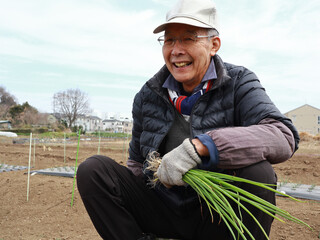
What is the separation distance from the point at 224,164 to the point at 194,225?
1.65 feet

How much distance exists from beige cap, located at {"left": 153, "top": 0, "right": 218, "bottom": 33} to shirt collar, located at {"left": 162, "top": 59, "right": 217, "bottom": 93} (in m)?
0.22

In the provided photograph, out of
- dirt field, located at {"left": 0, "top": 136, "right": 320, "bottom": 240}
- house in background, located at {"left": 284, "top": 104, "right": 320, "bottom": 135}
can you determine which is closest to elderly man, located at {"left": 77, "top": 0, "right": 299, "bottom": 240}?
dirt field, located at {"left": 0, "top": 136, "right": 320, "bottom": 240}

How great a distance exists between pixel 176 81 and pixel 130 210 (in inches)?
30.1

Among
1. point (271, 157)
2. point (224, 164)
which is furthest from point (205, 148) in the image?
point (271, 157)

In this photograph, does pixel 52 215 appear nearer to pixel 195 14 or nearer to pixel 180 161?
pixel 180 161

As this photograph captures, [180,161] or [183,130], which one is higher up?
[183,130]

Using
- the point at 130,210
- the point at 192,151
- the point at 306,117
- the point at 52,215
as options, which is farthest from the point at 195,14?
the point at 306,117

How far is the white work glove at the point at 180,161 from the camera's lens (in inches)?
41.5

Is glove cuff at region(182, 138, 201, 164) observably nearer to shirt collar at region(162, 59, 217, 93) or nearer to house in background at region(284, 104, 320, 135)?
shirt collar at region(162, 59, 217, 93)

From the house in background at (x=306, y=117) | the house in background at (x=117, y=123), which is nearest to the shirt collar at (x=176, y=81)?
the house in background at (x=306, y=117)

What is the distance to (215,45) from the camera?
148 centimetres

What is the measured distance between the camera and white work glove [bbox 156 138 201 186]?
1055mm

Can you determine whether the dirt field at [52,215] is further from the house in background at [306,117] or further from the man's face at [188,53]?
the house in background at [306,117]

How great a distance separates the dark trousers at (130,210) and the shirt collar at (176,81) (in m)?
0.50
